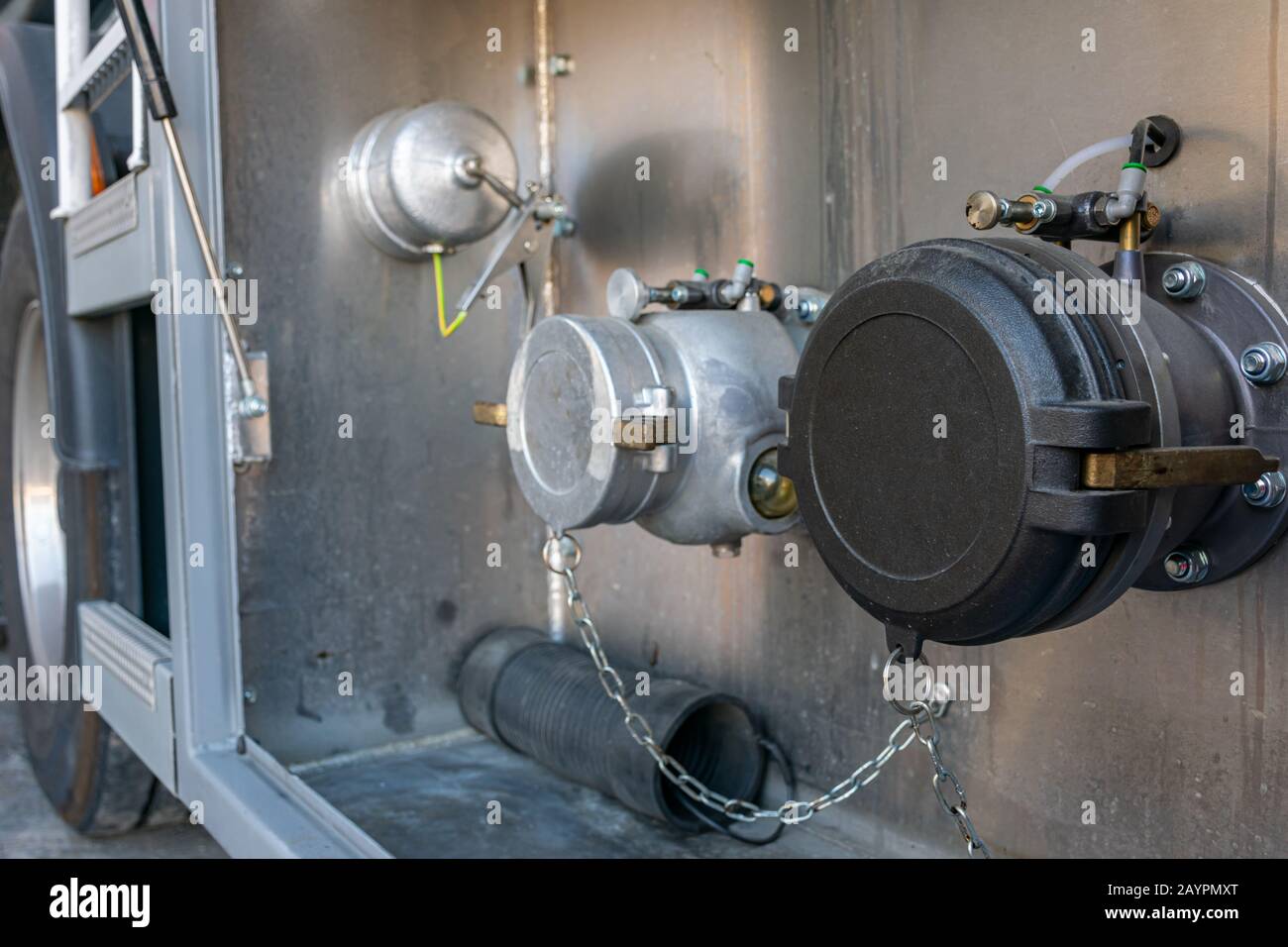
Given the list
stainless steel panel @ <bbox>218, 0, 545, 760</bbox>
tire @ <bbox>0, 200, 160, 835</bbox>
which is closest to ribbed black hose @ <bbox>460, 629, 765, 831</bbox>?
stainless steel panel @ <bbox>218, 0, 545, 760</bbox>

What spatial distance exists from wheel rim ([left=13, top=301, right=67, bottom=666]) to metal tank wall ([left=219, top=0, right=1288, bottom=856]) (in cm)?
125

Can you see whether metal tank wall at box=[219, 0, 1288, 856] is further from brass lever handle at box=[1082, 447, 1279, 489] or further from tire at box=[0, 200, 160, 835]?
tire at box=[0, 200, 160, 835]

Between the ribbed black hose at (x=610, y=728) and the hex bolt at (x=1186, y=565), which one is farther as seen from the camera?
the ribbed black hose at (x=610, y=728)

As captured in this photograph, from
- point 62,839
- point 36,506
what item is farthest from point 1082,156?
point 36,506

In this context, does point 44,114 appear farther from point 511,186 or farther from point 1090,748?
point 1090,748

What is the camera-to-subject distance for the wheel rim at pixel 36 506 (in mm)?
2811

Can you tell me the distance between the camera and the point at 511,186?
1.90 metres

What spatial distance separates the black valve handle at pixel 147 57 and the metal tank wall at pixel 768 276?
0.17 metres

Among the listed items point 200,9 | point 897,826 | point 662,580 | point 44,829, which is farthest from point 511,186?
point 44,829

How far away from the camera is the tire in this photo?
2406mm

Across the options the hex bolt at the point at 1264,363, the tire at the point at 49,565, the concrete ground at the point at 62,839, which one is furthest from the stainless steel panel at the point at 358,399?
the hex bolt at the point at 1264,363

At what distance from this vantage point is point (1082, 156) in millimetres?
1213

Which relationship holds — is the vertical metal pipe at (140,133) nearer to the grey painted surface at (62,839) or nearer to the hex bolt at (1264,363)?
the grey painted surface at (62,839)
